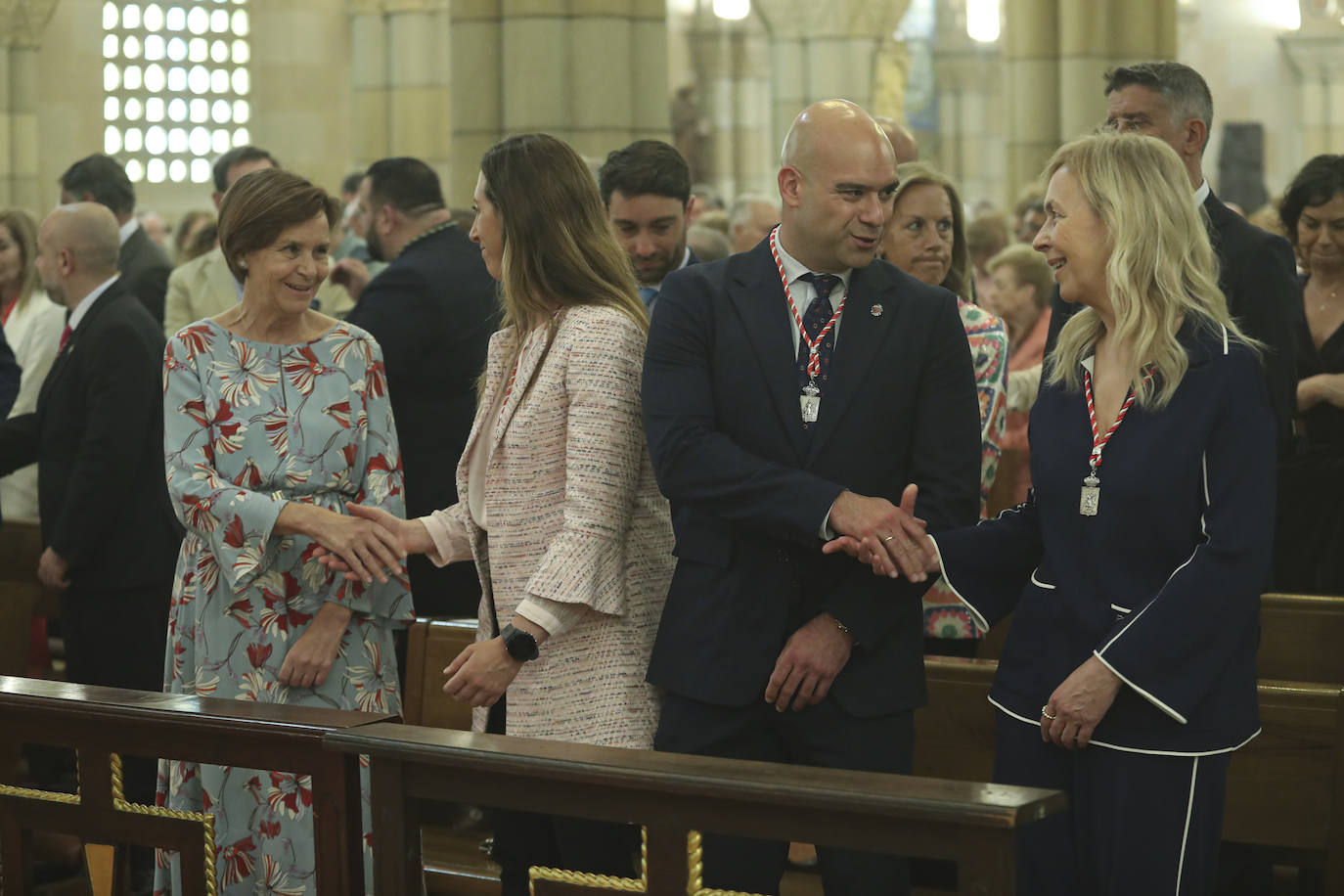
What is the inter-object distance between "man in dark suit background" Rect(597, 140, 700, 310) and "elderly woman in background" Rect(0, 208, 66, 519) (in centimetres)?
244

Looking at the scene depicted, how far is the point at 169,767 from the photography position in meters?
3.74

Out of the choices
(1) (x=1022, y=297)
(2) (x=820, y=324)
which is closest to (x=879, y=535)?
(2) (x=820, y=324)

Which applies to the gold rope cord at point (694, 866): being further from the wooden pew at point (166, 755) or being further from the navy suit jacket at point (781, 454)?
the wooden pew at point (166, 755)

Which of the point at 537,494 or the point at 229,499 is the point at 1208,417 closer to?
the point at 537,494

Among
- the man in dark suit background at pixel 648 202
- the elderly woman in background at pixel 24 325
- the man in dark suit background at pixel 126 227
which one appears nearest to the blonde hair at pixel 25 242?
the elderly woman in background at pixel 24 325

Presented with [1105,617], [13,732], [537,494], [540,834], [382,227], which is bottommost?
[540,834]

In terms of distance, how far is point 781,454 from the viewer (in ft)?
10.2

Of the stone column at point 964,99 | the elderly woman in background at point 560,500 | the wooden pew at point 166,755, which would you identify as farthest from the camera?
the stone column at point 964,99

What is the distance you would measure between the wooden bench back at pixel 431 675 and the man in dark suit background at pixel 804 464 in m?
1.24

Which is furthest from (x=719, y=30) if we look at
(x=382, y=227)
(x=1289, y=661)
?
(x=1289, y=661)

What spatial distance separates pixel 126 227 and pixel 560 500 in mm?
4588

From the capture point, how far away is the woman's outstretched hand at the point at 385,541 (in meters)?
3.54

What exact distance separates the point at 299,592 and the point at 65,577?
164 centimetres

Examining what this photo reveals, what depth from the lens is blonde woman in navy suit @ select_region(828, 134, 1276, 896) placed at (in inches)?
108
